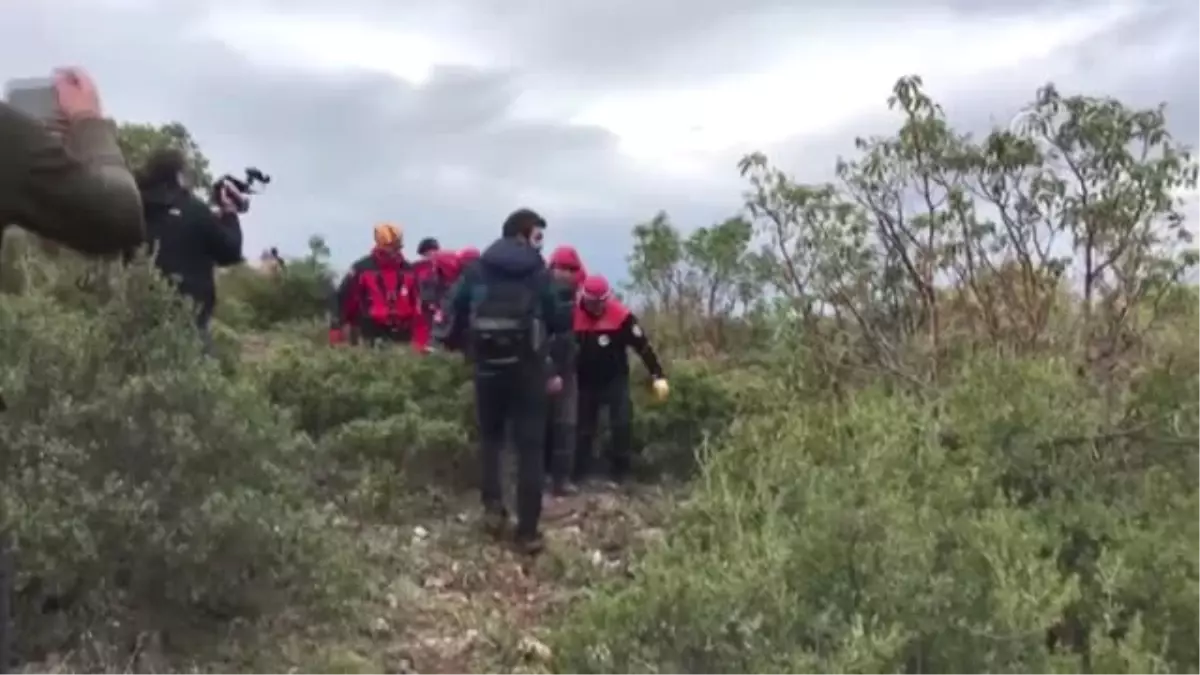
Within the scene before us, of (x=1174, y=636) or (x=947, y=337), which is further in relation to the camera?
(x=947, y=337)

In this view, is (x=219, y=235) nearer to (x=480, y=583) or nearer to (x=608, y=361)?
(x=480, y=583)

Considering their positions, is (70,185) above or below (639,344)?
below

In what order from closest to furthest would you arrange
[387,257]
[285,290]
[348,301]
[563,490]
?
[563,490], [387,257], [348,301], [285,290]

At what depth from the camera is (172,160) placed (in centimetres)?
873

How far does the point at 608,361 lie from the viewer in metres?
11.3

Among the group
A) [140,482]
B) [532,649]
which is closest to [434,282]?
[532,649]

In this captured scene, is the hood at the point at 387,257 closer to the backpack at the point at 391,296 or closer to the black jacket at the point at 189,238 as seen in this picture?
the backpack at the point at 391,296

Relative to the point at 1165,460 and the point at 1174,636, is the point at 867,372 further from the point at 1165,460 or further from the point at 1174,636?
the point at 1174,636

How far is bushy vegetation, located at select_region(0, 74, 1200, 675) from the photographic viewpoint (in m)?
4.88

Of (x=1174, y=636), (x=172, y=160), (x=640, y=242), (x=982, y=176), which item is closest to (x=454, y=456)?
(x=172, y=160)

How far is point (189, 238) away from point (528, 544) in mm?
2094

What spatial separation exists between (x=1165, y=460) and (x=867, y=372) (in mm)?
1995

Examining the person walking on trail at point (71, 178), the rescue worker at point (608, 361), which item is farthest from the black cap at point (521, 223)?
the person walking on trail at point (71, 178)

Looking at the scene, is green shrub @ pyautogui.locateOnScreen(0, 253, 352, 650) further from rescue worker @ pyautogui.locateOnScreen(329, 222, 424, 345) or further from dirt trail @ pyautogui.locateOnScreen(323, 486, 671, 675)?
rescue worker @ pyautogui.locateOnScreen(329, 222, 424, 345)
